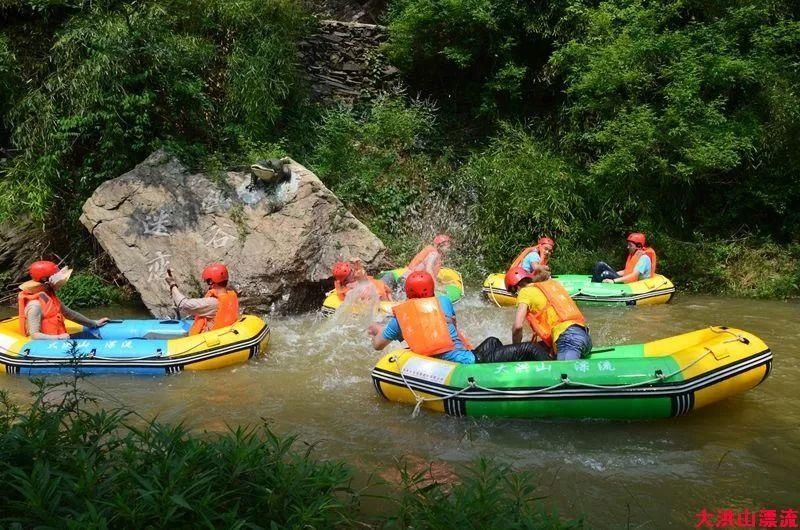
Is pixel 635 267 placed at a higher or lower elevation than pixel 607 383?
lower

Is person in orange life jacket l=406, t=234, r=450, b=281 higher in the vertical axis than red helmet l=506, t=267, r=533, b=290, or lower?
lower

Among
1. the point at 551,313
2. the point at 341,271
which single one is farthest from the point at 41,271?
the point at 551,313

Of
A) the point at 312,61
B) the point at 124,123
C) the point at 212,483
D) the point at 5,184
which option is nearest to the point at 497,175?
the point at 312,61

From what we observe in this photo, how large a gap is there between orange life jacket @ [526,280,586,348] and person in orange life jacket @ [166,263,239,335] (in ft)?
9.84

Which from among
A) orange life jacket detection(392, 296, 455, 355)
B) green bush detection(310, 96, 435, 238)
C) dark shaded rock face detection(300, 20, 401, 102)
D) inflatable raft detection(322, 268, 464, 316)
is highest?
dark shaded rock face detection(300, 20, 401, 102)

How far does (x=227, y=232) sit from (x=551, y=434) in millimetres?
5724

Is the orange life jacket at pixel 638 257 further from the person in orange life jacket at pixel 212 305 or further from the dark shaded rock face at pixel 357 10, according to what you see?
the dark shaded rock face at pixel 357 10

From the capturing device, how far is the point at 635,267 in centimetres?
888

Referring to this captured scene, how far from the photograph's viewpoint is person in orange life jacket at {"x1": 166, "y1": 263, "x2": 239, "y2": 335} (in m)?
6.23

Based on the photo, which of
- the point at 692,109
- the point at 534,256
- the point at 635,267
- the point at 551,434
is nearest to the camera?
the point at 551,434

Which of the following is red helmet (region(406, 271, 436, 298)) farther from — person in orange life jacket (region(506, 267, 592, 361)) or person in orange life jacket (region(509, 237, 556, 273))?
person in orange life jacket (region(509, 237, 556, 273))

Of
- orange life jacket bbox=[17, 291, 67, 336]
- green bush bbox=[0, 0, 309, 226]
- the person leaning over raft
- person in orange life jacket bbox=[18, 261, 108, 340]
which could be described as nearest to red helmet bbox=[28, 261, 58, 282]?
person in orange life jacket bbox=[18, 261, 108, 340]

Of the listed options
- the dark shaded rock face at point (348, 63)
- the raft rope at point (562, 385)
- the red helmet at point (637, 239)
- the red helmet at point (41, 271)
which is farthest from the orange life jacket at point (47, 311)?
the dark shaded rock face at point (348, 63)

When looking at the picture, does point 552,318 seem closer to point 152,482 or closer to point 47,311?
point 152,482
